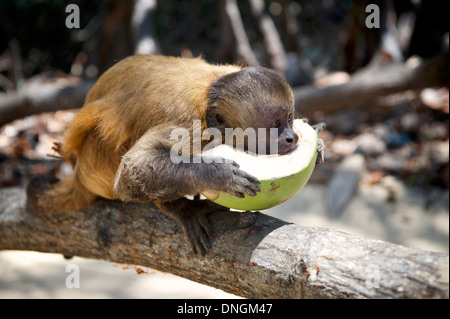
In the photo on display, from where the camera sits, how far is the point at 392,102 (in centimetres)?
798

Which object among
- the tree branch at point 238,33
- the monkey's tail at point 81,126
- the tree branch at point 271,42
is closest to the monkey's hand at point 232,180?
the monkey's tail at point 81,126

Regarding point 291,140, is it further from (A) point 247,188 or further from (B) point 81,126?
(B) point 81,126

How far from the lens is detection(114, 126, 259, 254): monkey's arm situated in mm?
2695

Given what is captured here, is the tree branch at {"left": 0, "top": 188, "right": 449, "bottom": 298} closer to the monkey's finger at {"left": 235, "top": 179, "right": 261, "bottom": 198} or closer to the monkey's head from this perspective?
the monkey's finger at {"left": 235, "top": 179, "right": 261, "bottom": 198}

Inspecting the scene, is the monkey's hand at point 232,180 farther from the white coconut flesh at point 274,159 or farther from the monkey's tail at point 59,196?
the monkey's tail at point 59,196

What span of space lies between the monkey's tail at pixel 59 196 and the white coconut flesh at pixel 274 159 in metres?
1.19

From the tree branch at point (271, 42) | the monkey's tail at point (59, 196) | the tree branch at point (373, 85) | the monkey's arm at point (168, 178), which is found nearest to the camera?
the monkey's arm at point (168, 178)

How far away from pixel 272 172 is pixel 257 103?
615mm

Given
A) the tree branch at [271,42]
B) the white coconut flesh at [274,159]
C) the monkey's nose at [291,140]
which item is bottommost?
the white coconut flesh at [274,159]

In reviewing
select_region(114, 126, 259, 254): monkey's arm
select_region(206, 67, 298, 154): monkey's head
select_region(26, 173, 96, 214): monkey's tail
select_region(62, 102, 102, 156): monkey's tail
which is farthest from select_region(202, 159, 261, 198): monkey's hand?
select_region(26, 173, 96, 214): monkey's tail

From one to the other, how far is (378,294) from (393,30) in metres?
6.56

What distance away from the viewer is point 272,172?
101 inches

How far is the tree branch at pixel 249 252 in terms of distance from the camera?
2.18 m

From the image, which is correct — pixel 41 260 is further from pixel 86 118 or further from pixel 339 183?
pixel 339 183
